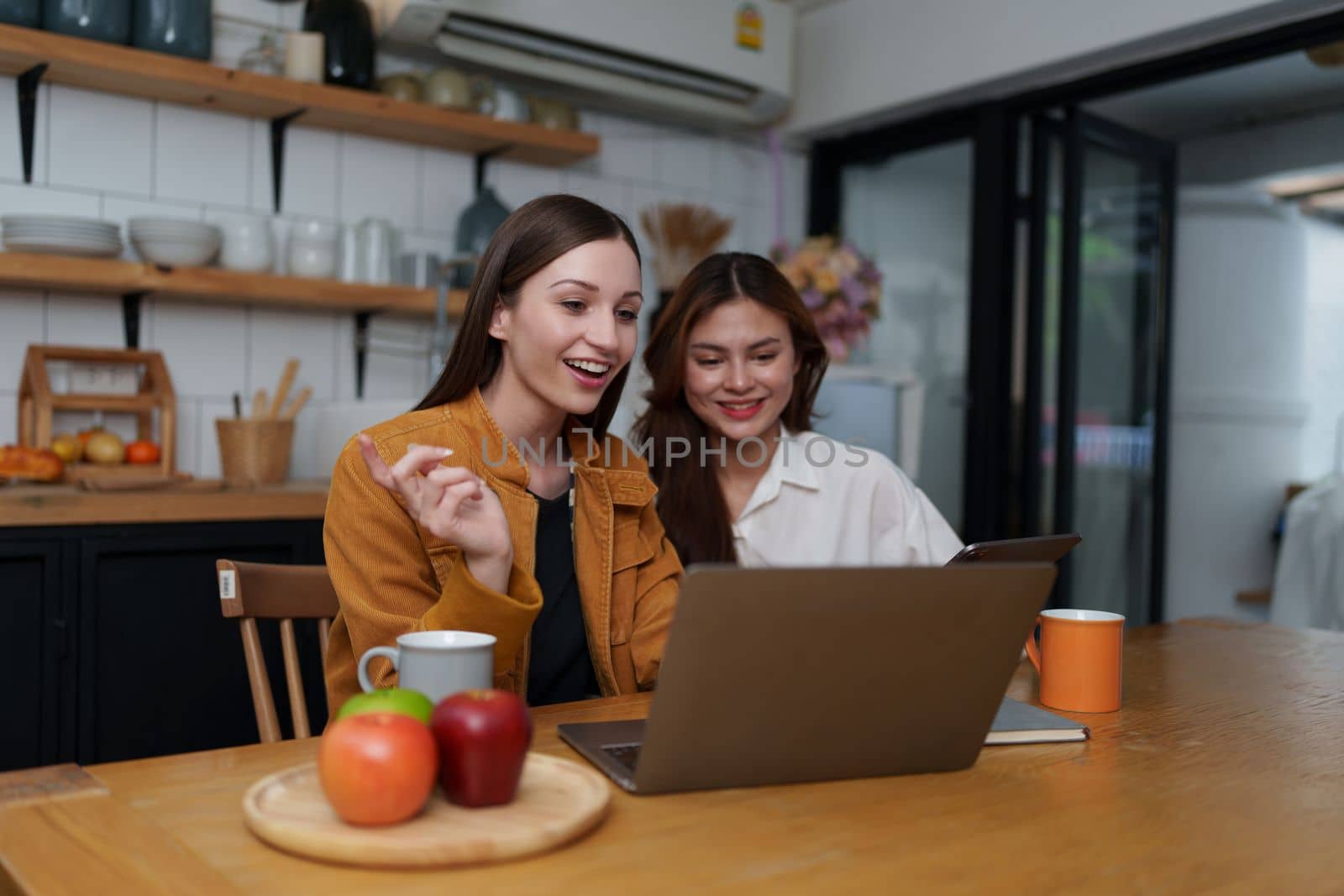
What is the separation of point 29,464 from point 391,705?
2.03 metres

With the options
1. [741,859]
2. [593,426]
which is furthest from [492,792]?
[593,426]

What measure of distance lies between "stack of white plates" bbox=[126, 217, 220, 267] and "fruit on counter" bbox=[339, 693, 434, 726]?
2251mm

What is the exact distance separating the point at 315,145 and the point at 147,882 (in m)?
2.86

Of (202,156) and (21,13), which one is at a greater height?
(21,13)

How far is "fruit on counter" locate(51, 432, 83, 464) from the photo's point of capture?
2.65m

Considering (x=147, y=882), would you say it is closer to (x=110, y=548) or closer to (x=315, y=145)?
(x=110, y=548)

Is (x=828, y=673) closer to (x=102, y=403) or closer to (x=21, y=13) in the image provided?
(x=102, y=403)

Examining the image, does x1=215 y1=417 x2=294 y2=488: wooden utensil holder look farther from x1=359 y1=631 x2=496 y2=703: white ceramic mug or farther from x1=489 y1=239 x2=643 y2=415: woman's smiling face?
x1=359 y1=631 x2=496 y2=703: white ceramic mug

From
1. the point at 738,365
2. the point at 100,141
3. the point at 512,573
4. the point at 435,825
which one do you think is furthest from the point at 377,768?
the point at 100,141

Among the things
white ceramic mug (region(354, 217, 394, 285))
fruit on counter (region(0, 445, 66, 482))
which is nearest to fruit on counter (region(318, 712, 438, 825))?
fruit on counter (region(0, 445, 66, 482))

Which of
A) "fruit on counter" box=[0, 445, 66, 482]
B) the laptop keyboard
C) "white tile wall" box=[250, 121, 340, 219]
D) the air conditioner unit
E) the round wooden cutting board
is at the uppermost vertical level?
the air conditioner unit

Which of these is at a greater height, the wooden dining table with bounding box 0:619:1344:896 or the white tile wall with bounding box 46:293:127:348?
the white tile wall with bounding box 46:293:127:348

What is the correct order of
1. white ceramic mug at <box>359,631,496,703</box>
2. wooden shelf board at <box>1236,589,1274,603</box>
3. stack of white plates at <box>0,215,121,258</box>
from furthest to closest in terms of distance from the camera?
wooden shelf board at <box>1236,589,1274,603</box>, stack of white plates at <box>0,215,121,258</box>, white ceramic mug at <box>359,631,496,703</box>

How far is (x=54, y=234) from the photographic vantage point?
2.59 m
